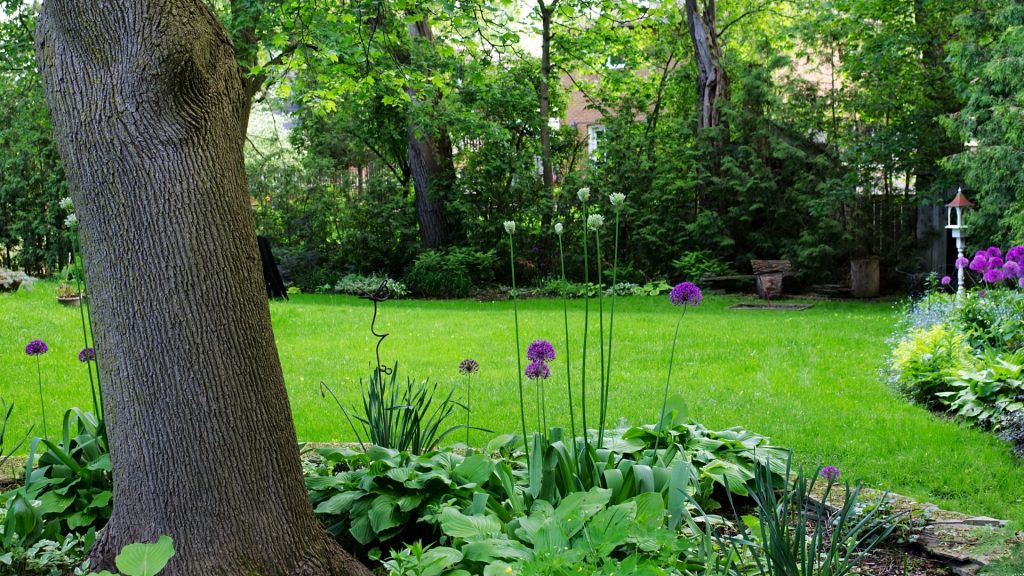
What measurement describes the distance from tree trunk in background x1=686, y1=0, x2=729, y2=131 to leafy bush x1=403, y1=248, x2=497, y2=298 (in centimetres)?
438

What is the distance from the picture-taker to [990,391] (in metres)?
4.76

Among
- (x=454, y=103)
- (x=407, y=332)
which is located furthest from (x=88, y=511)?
(x=454, y=103)

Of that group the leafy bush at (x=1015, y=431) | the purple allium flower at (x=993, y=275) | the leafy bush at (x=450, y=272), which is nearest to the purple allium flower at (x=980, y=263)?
the purple allium flower at (x=993, y=275)

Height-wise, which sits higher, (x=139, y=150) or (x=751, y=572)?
(x=139, y=150)

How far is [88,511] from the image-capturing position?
108 inches

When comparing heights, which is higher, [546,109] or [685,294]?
[546,109]

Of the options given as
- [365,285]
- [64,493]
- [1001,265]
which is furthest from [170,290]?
[365,285]

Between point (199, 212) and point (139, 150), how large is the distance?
0.22 meters

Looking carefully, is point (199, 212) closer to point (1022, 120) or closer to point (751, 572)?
point (751, 572)

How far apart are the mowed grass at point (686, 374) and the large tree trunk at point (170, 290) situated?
7.67ft

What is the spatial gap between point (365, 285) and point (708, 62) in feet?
22.8

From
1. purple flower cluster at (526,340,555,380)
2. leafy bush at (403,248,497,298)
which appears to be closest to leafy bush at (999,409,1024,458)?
purple flower cluster at (526,340,555,380)

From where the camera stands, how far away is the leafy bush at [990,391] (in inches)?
179

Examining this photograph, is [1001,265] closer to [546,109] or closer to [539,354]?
[539,354]
